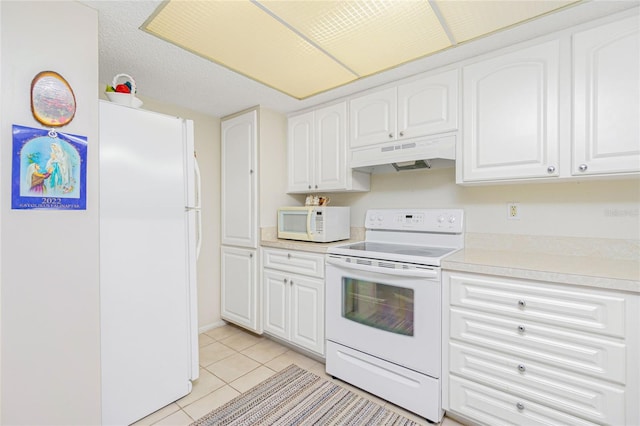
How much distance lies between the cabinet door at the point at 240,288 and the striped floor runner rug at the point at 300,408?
2.52ft

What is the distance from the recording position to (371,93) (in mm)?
2303

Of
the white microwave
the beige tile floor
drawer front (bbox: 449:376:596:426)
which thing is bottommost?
the beige tile floor

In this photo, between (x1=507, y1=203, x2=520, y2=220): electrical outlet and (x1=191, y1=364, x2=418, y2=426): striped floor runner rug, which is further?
(x1=507, y1=203, x2=520, y2=220): electrical outlet

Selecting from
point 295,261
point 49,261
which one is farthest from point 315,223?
point 49,261

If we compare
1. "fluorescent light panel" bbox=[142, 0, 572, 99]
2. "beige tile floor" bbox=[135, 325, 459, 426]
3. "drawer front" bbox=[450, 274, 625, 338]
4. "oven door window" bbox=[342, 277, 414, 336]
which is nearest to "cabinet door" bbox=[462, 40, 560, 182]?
"fluorescent light panel" bbox=[142, 0, 572, 99]

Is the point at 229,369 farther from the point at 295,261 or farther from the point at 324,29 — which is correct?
the point at 324,29

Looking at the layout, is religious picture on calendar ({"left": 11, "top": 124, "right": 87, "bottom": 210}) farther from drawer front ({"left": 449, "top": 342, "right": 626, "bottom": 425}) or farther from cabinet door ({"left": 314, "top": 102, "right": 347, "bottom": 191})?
drawer front ({"left": 449, "top": 342, "right": 626, "bottom": 425})

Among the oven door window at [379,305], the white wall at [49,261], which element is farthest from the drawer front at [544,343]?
the white wall at [49,261]

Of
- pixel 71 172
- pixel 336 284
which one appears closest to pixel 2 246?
pixel 71 172

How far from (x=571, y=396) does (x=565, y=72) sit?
1634 millimetres

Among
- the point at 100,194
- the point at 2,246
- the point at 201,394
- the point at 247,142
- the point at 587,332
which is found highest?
the point at 247,142

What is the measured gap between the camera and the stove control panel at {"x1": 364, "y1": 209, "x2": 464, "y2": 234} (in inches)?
84.4

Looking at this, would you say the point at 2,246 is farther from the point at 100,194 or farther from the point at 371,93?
the point at 371,93

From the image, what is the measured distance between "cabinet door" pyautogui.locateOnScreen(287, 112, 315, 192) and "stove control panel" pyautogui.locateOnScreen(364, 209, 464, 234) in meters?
0.68
